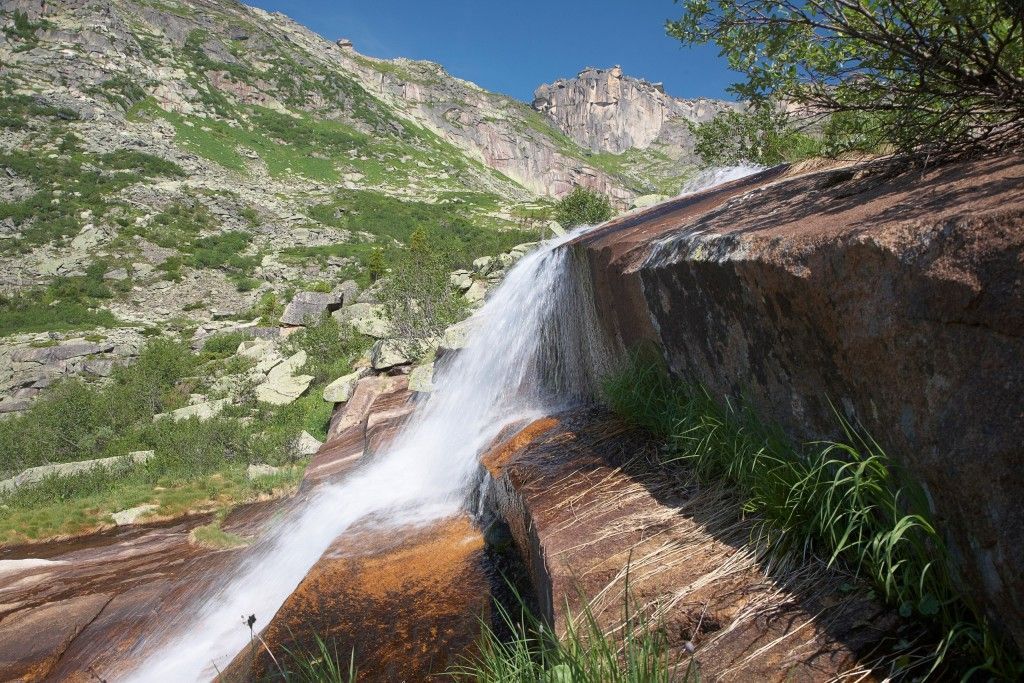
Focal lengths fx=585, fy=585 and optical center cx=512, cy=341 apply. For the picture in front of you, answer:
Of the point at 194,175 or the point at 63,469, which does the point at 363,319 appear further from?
the point at 194,175

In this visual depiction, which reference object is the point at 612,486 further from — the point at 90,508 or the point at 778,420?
the point at 90,508

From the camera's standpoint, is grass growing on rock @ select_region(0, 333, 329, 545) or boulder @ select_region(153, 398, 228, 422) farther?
boulder @ select_region(153, 398, 228, 422)

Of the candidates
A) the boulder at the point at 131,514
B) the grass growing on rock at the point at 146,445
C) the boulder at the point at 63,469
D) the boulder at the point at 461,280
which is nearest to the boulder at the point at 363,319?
the grass growing on rock at the point at 146,445

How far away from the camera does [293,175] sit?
63750 millimetres

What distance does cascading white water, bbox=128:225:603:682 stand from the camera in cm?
423

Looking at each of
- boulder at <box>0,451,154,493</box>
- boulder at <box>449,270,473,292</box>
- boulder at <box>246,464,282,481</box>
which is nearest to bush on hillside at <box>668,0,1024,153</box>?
boulder at <box>246,464,282,481</box>

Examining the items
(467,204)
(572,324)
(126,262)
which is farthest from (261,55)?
(572,324)

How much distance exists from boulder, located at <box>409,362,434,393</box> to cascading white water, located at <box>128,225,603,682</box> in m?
0.77

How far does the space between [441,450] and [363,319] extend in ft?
61.8

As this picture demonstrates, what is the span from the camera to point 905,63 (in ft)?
8.45

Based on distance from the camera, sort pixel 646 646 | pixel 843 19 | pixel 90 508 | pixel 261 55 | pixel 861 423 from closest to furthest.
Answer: pixel 646 646 < pixel 861 423 < pixel 843 19 < pixel 90 508 < pixel 261 55

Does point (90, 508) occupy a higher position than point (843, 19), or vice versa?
point (843, 19)

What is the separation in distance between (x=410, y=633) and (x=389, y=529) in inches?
53.8

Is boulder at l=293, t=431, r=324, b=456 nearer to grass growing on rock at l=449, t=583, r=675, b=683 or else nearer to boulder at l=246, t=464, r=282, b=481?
boulder at l=246, t=464, r=282, b=481
